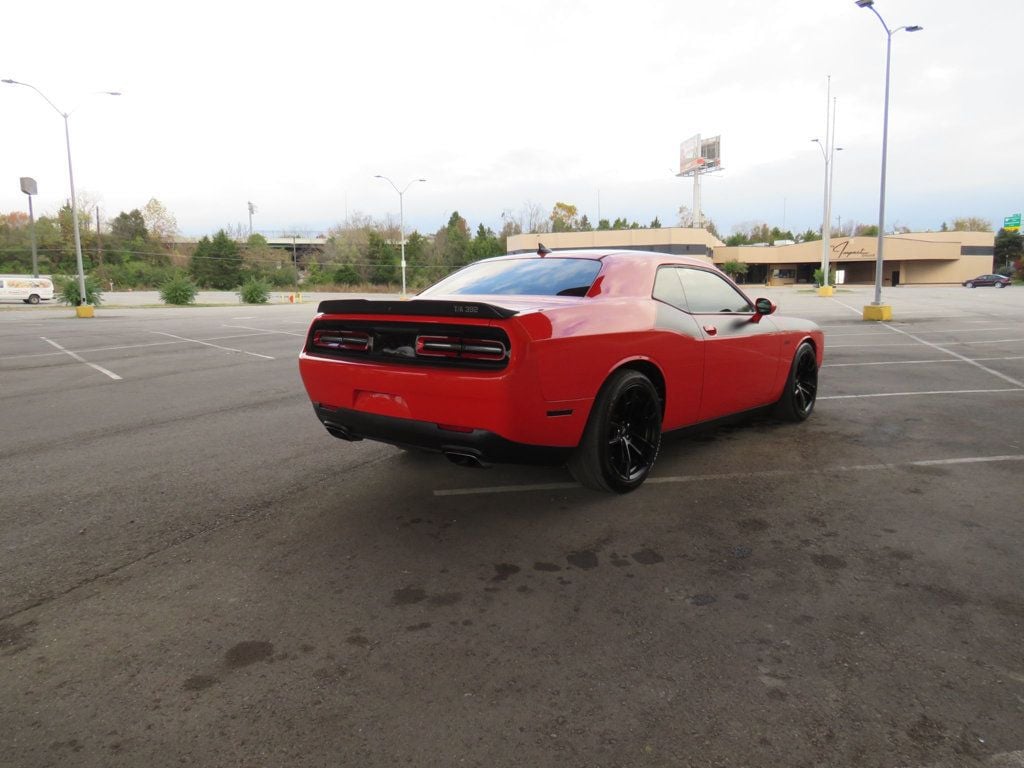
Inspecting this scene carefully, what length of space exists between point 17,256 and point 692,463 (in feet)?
325

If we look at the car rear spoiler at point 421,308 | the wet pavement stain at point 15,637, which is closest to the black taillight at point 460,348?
the car rear spoiler at point 421,308

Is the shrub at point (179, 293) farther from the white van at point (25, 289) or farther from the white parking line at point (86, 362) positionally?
the white parking line at point (86, 362)

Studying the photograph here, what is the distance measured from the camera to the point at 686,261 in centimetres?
510

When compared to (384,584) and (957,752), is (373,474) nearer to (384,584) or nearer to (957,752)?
(384,584)

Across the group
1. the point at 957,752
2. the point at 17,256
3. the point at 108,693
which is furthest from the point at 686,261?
the point at 17,256

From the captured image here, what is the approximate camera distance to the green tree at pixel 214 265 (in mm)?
84125

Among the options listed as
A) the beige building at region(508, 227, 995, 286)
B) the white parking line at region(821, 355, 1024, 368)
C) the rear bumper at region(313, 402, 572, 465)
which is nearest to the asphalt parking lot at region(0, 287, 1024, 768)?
the rear bumper at region(313, 402, 572, 465)

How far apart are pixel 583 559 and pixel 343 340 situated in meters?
1.95

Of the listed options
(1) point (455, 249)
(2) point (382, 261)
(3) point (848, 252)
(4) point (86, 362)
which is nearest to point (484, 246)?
(1) point (455, 249)

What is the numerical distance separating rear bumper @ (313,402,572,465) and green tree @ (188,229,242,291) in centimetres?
8784

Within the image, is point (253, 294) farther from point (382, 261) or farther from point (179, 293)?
point (382, 261)

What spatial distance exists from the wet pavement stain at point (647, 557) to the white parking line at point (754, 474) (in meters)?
1.11

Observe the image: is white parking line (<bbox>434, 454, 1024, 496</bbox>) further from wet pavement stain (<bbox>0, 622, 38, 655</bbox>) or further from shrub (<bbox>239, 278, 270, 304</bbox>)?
shrub (<bbox>239, 278, 270, 304</bbox>)

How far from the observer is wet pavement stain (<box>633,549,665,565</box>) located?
3350mm
